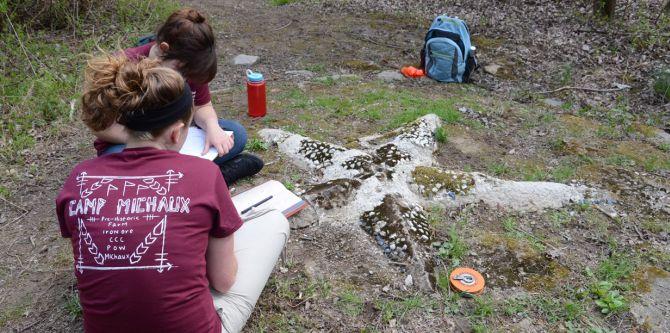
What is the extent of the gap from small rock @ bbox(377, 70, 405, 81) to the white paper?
9.75 feet

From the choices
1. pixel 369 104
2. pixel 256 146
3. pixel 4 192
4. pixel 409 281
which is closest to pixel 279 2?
pixel 369 104

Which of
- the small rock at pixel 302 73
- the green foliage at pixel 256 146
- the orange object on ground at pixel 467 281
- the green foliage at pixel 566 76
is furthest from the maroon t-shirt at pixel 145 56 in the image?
the green foliage at pixel 566 76

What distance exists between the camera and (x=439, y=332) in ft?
7.06

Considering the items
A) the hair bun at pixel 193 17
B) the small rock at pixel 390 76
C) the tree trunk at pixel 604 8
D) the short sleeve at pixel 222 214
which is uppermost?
the hair bun at pixel 193 17

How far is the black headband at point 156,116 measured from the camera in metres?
1.56

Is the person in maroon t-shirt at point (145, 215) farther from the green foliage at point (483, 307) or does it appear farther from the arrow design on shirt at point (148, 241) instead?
the green foliage at point (483, 307)

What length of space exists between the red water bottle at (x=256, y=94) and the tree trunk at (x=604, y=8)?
17.3ft

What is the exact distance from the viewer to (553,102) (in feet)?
16.4

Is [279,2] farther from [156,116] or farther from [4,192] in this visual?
[156,116]

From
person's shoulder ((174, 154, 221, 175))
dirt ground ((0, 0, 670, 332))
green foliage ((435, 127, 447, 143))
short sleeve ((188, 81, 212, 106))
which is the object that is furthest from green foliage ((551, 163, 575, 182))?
person's shoulder ((174, 154, 221, 175))

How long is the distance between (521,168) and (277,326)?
225 centimetres

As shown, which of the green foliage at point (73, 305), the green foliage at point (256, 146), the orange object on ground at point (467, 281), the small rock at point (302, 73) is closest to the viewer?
the green foliage at point (73, 305)

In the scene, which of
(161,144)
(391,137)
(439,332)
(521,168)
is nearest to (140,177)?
(161,144)

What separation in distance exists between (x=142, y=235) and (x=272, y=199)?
141 centimetres
